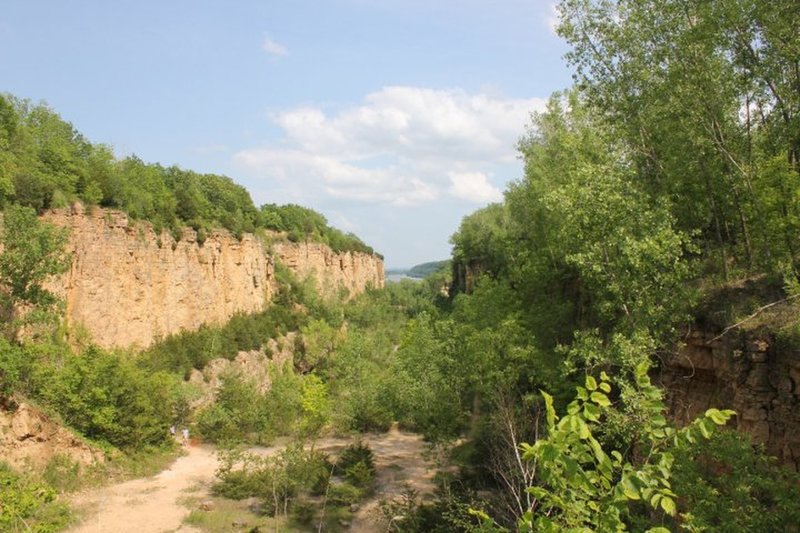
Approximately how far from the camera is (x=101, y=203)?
1292 inches

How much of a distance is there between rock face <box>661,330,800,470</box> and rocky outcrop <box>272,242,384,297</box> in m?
50.6

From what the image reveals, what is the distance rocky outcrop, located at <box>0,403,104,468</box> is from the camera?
794 inches

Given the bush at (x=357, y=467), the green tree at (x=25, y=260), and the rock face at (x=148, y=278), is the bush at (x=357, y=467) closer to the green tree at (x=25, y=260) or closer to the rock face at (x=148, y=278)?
the green tree at (x=25, y=260)

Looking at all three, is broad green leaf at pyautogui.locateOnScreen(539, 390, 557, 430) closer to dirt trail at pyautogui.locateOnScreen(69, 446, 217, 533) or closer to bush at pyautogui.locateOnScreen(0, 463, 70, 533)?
bush at pyautogui.locateOnScreen(0, 463, 70, 533)

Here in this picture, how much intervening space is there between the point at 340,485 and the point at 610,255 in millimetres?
15542

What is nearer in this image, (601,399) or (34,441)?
(601,399)

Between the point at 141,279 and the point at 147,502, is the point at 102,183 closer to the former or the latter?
the point at 141,279

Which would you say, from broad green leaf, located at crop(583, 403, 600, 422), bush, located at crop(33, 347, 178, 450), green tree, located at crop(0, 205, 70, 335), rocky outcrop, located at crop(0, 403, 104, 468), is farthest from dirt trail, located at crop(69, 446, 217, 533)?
broad green leaf, located at crop(583, 403, 600, 422)

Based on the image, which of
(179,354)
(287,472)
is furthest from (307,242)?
(287,472)

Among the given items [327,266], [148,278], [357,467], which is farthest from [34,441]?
[327,266]

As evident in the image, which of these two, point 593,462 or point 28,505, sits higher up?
point 593,462

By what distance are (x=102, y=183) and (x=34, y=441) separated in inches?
663

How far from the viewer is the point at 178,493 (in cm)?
2231

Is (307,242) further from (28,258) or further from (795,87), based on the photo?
(795,87)
